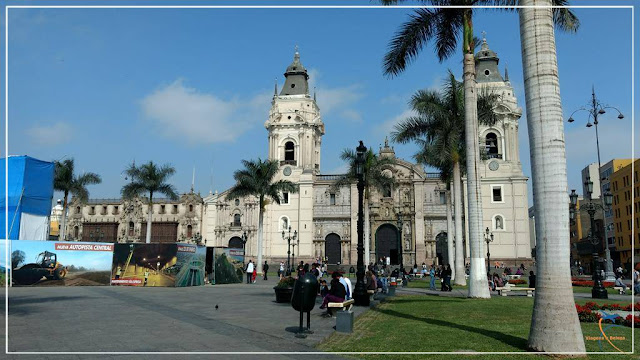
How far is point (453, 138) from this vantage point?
1035 inches

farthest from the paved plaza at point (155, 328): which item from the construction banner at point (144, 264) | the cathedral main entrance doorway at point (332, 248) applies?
the cathedral main entrance doorway at point (332, 248)

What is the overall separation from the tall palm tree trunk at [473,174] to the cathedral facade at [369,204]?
34.0 m

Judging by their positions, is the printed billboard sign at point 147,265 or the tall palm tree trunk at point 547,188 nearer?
the tall palm tree trunk at point 547,188

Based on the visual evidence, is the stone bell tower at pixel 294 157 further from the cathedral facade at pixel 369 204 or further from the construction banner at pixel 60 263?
the construction banner at pixel 60 263

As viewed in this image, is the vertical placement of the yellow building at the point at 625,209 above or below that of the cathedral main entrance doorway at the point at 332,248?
above

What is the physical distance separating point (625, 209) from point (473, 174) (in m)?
55.8

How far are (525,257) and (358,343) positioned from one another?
4829cm

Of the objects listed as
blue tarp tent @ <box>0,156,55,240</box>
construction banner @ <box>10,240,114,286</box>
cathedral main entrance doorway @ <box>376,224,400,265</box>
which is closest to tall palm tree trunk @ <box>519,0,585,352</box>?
construction banner @ <box>10,240,114,286</box>

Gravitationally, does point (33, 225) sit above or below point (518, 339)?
above

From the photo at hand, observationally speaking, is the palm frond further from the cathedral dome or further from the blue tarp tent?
the cathedral dome

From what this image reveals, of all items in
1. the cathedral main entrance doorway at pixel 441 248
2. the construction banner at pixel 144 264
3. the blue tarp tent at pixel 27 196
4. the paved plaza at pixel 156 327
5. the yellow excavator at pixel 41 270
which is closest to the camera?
the paved plaza at pixel 156 327

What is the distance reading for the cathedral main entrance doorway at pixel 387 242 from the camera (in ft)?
186

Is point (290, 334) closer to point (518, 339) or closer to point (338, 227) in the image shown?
point (518, 339)

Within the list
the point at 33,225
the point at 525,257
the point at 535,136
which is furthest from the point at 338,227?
the point at 535,136
